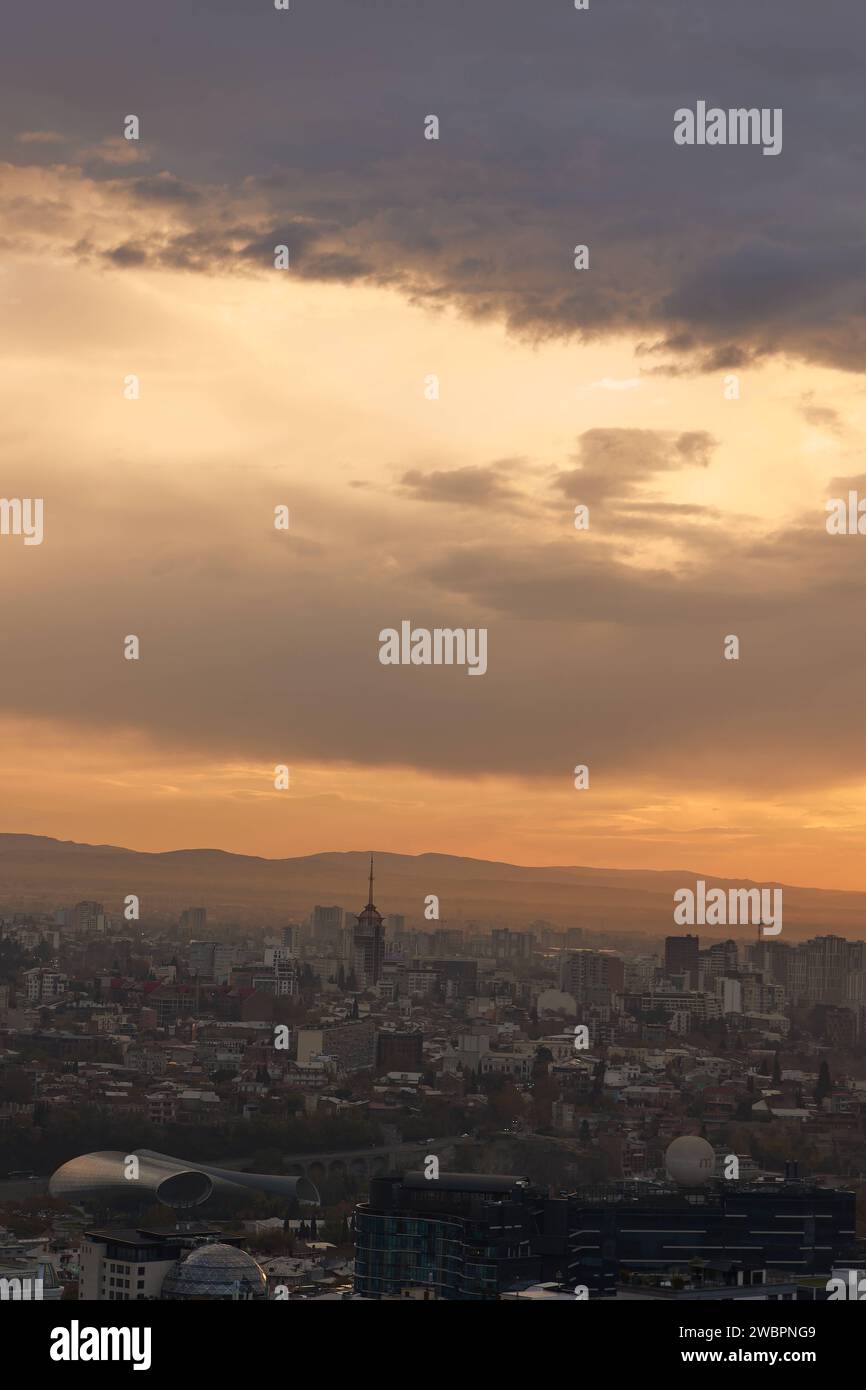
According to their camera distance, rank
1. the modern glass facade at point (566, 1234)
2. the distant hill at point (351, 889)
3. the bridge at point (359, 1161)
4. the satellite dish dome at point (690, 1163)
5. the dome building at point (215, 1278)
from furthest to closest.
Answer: the distant hill at point (351, 889)
the bridge at point (359, 1161)
the satellite dish dome at point (690, 1163)
the modern glass facade at point (566, 1234)
the dome building at point (215, 1278)

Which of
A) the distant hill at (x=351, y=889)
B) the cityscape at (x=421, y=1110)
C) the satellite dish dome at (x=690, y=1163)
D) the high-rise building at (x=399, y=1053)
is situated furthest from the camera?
the distant hill at (x=351, y=889)

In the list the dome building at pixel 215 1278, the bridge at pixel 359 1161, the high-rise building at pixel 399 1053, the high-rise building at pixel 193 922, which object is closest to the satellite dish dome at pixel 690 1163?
the bridge at pixel 359 1161

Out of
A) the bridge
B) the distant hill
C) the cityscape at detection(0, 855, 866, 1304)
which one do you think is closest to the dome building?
the cityscape at detection(0, 855, 866, 1304)

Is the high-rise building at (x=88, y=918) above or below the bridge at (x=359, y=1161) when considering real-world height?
above

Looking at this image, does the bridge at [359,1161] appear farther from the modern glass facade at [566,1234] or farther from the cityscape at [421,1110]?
the modern glass facade at [566,1234]

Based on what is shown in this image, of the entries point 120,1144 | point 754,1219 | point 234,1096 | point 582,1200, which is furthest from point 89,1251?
point 234,1096

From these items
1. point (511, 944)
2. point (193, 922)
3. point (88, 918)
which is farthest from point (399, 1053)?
point (193, 922)
